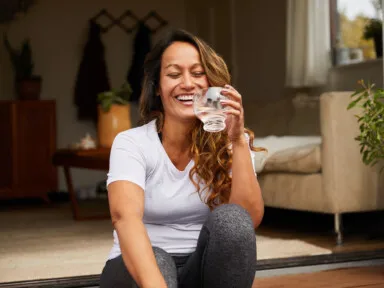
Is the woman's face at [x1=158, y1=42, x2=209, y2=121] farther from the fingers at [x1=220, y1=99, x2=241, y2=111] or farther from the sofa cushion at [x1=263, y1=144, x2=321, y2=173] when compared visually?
the sofa cushion at [x1=263, y1=144, x2=321, y2=173]

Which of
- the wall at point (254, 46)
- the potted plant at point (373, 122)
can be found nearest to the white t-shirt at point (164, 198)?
the potted plant at point (373, 122)

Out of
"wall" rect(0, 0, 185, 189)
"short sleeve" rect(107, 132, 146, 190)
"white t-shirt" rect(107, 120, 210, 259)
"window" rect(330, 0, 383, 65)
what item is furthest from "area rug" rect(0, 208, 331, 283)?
"wall" rect(0, 0, 185, 189)

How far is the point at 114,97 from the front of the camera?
4578mm

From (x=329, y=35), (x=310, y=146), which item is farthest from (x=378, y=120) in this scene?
(x=329, y=35)

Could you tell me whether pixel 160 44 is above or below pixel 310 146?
above

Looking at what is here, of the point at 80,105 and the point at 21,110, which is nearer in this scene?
the point at 21,110

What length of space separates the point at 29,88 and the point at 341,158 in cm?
352

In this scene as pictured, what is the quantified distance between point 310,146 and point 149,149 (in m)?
1.80

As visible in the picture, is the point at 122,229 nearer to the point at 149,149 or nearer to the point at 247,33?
the point at 149,149

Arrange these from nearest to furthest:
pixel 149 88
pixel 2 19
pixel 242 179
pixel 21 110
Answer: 1. pixel 242 179
2. pixel 149 88
3. pixel 21 110
4. pixel 2 19

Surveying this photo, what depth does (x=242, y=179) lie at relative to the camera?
167 centimetres

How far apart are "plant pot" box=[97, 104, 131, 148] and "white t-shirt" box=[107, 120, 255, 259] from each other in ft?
9.19

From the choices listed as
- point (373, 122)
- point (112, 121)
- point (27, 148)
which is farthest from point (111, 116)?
point (373, 122)

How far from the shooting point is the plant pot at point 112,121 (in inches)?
178
